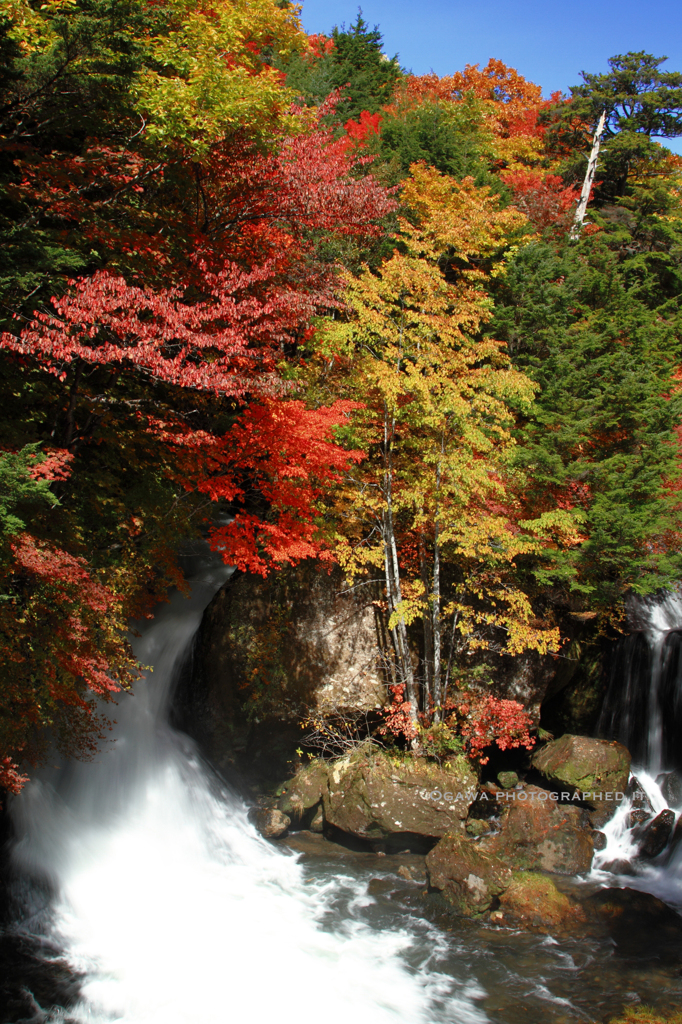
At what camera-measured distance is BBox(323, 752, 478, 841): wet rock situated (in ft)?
33.6

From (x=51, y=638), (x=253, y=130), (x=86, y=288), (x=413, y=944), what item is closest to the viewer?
(x=86, y=288)

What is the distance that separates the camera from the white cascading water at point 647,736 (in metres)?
9.83

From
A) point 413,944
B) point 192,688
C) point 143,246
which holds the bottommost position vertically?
point 413,944

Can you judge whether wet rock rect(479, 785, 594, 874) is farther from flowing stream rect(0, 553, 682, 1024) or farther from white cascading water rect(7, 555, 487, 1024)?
white cascading water rect(7, 555, 487, 1024)

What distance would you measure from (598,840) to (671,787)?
2.07 meters

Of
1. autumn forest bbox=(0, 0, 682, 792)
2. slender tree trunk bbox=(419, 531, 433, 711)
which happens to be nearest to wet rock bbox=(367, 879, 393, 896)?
autumn forest bbox=(0, 0, 682, 792)

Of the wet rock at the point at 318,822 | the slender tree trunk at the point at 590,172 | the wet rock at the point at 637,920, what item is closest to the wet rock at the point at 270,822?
the wet rock at the point at 318,822

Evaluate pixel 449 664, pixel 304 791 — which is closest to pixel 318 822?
pixel 304 791

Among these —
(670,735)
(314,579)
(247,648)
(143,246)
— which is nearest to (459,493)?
(314,579)

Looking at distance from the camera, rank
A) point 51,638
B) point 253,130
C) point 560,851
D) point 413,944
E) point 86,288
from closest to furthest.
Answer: point 86,288, point 51,638, point 413,944, point 253,130, point 560,851

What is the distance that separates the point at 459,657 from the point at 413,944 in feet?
16.9

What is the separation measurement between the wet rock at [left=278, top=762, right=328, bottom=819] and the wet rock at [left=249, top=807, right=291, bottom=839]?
0.21 metres

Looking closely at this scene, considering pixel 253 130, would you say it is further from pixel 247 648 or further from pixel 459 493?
pixel 247 648

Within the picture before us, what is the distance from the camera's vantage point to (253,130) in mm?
8984
